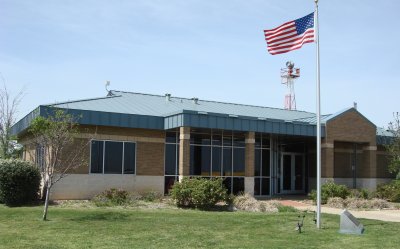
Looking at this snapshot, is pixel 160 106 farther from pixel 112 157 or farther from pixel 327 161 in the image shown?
pixel 327 161

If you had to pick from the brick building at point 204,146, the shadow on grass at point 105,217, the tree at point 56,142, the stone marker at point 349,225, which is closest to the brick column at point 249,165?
the brick building at point 204,146

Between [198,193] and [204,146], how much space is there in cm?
652

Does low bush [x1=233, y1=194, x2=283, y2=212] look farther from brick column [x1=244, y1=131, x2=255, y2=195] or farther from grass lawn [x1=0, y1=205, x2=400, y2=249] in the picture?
brick column [x1=244, y1=131, x2=255, y2=195]

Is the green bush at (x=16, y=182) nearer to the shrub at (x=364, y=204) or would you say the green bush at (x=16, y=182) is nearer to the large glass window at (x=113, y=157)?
the large glass window at (x=113, y=157)

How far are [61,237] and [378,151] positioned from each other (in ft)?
83.8

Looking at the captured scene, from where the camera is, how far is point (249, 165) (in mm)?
24109

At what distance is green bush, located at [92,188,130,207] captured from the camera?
65.2 feet

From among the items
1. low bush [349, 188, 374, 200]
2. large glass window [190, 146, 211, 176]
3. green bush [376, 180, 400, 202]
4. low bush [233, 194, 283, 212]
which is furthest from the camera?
green bush [376, 180, 400, 202]

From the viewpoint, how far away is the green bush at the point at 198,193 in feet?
63.7

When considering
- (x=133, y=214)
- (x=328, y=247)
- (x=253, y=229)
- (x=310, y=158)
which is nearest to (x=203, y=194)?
(x=133, y=214)

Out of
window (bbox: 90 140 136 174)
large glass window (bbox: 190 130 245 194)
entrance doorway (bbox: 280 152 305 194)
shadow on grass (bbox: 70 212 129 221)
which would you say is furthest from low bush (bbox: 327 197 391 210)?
shadow on grass (bbox: 70 212 129 221)

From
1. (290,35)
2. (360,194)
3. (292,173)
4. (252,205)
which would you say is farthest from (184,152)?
(292,173)

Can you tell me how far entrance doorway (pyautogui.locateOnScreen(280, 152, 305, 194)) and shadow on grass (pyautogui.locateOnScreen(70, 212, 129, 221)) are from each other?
15773mm

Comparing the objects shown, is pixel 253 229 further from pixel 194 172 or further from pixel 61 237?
pixel 194 172
